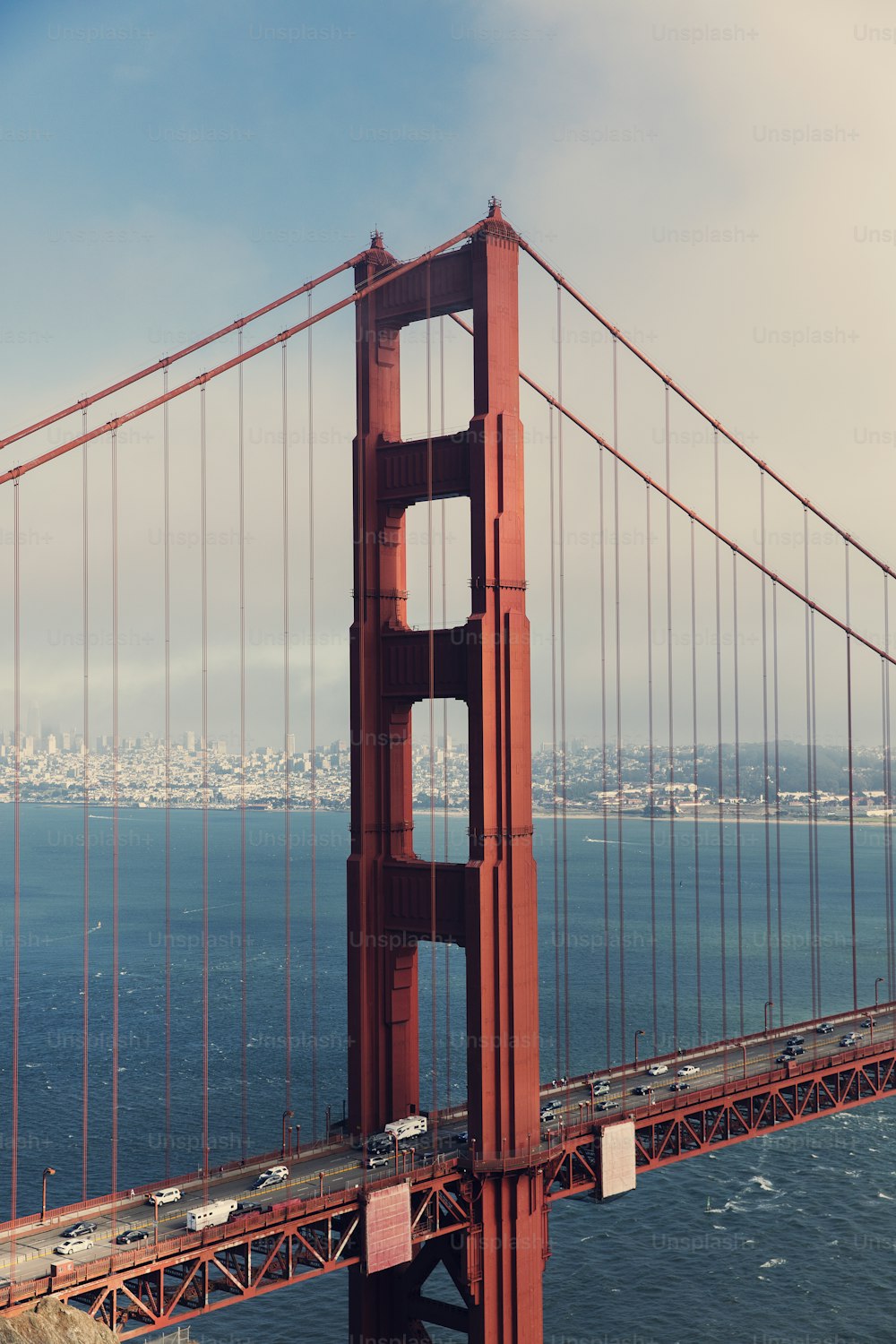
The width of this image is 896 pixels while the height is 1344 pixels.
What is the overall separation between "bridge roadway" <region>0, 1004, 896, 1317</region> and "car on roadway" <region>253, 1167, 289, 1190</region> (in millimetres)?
249

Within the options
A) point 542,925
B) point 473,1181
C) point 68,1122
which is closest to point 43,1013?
point 68,1122

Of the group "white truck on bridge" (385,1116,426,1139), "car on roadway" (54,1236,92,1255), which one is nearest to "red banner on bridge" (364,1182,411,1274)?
"white truck on bridge" (385,1116,426,1139)

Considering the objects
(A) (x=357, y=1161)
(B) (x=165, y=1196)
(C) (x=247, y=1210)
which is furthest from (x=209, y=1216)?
(A) (x=357, y=1161)

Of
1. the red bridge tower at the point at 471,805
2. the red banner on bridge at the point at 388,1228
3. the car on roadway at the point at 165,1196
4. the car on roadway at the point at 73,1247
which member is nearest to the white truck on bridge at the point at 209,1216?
the car on roadway at the point at 165,1196

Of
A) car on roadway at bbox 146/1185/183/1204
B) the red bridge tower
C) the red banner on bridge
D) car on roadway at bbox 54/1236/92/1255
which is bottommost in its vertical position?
the red banner on bridge

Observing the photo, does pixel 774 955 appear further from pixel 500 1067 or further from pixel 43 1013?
pixel 500 1067

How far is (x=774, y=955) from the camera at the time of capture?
488 ft

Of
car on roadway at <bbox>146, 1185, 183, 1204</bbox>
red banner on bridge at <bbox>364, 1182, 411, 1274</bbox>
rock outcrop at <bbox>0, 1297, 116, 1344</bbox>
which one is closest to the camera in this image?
rock outcrop at <bbox>0, 1297, 116, 1344</bbox>

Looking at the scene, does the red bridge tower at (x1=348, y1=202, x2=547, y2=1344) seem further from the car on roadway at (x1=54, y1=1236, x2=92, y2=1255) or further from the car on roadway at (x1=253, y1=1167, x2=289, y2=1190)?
the car on roadway at (x1=54, y1=1236, x2=92, y2=1255)

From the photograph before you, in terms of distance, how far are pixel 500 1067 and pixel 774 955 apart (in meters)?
109

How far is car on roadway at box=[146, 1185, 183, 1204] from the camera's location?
41.7m

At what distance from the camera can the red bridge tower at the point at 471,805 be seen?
45.8 metres

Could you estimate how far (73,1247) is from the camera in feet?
122

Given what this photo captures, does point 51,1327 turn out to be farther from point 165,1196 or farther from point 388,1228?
point 388,1228
